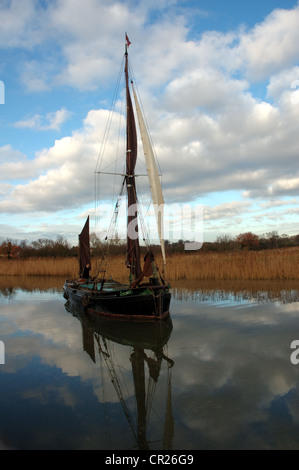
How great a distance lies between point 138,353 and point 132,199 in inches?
257

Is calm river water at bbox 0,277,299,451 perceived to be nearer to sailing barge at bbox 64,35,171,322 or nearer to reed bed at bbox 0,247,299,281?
sailing barge at bbox 64,35,171,322

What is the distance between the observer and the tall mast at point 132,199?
1205 centimetres

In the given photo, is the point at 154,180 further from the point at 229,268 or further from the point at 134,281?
the point at 229,268

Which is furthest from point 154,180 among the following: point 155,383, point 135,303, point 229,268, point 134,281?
point 229,268

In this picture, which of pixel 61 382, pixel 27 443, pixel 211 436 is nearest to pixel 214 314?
pixel 61 382

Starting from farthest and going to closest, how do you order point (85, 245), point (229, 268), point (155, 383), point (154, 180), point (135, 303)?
point (229, 268)
point (85, 245)
point (154, 180)
point (135, 303)
point (155, 383)

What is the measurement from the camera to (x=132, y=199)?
1251 centimetres

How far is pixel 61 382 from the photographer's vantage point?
18.6ft

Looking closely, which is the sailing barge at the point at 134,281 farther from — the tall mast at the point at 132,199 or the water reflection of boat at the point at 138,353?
the water reflection of boat at the point at 138,353

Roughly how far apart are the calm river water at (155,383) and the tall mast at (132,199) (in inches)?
98.0

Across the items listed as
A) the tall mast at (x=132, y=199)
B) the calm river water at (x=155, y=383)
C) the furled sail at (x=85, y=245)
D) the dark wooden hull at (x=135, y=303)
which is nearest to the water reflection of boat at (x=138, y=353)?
the calm river water at (x=155, y=383)

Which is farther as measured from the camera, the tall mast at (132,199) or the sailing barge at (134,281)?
the tall mast at (132,199)
